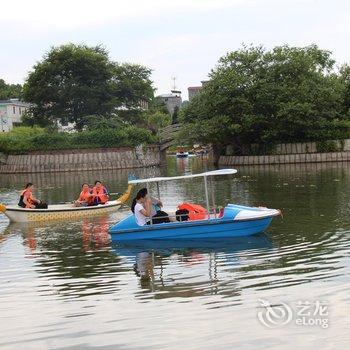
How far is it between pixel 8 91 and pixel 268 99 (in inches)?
2925

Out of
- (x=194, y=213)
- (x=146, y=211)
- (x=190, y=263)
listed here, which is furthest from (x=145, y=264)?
(x=194, y=213)

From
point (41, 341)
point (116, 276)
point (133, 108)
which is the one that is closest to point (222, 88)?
point (133, 108)

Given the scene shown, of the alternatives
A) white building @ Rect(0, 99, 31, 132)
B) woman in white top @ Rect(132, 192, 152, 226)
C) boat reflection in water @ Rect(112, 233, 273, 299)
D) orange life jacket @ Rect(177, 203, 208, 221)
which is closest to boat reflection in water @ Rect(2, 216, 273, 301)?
boat reflection in water @ Rect(112, 233, 273, 299)

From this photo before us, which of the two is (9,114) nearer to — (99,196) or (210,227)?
(99,196)

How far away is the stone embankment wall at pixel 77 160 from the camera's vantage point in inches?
2657

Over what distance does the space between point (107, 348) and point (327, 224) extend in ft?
39.8

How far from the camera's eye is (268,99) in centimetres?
5822

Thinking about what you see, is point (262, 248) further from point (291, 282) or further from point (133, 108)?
point (133, 108)

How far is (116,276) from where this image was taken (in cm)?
1389

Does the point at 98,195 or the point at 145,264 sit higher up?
the point at 98,195

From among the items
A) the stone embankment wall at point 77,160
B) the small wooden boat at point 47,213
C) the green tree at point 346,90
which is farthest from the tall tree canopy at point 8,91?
the small wooden boat at point 47,213

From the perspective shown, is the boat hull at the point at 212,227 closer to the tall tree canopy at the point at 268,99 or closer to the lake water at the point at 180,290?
the lake water at the point at 180,290

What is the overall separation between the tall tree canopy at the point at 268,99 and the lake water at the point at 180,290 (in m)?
37.2

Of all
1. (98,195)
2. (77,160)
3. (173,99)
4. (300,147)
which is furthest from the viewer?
(173,99)
